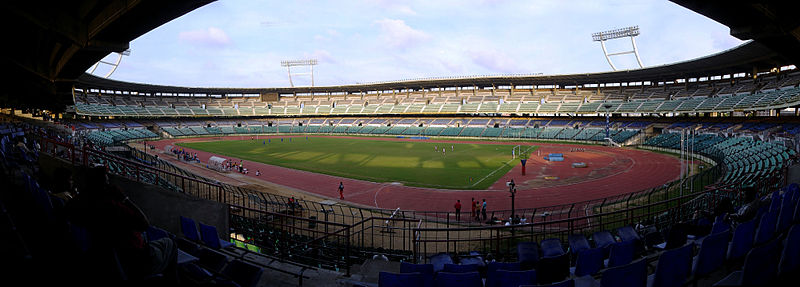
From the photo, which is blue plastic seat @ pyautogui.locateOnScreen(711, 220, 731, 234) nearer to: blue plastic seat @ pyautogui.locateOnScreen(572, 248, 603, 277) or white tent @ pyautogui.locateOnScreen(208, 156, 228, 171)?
blue plastic seat @ pyautogui.locateOnScreen(572, 248, 603, 277)

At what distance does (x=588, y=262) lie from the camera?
6.51 m

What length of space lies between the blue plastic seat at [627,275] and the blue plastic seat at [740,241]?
8.00 feet

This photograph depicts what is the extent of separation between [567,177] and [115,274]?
98.5 feet

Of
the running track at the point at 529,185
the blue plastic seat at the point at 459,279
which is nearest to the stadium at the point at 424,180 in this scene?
the blue plastic seat at the point at 459,279

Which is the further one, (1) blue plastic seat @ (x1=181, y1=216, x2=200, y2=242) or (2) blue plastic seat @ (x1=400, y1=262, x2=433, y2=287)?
(1) blue plastic seat @ (x1=181, y1=216, x2=200, y2=242)

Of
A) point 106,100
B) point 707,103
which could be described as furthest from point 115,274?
point 106,100

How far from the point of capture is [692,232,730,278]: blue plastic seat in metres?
5.41

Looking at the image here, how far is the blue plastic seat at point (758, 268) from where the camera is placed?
14.0 feet

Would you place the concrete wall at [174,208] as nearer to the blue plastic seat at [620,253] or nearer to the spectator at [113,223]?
the spectator at [113,223]

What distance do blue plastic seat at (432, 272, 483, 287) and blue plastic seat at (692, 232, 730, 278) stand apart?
314 centimetres

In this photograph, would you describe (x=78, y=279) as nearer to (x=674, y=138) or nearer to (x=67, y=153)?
(x=67, y=153)

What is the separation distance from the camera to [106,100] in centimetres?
7238

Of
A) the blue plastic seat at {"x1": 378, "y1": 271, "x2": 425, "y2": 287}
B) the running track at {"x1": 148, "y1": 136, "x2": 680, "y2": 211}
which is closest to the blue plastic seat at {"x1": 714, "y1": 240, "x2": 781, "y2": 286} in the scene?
the blue plastic seat at {"x1": 378, "y1": 271, "x2": 425, "y2": 287}

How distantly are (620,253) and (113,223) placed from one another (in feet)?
24.8
